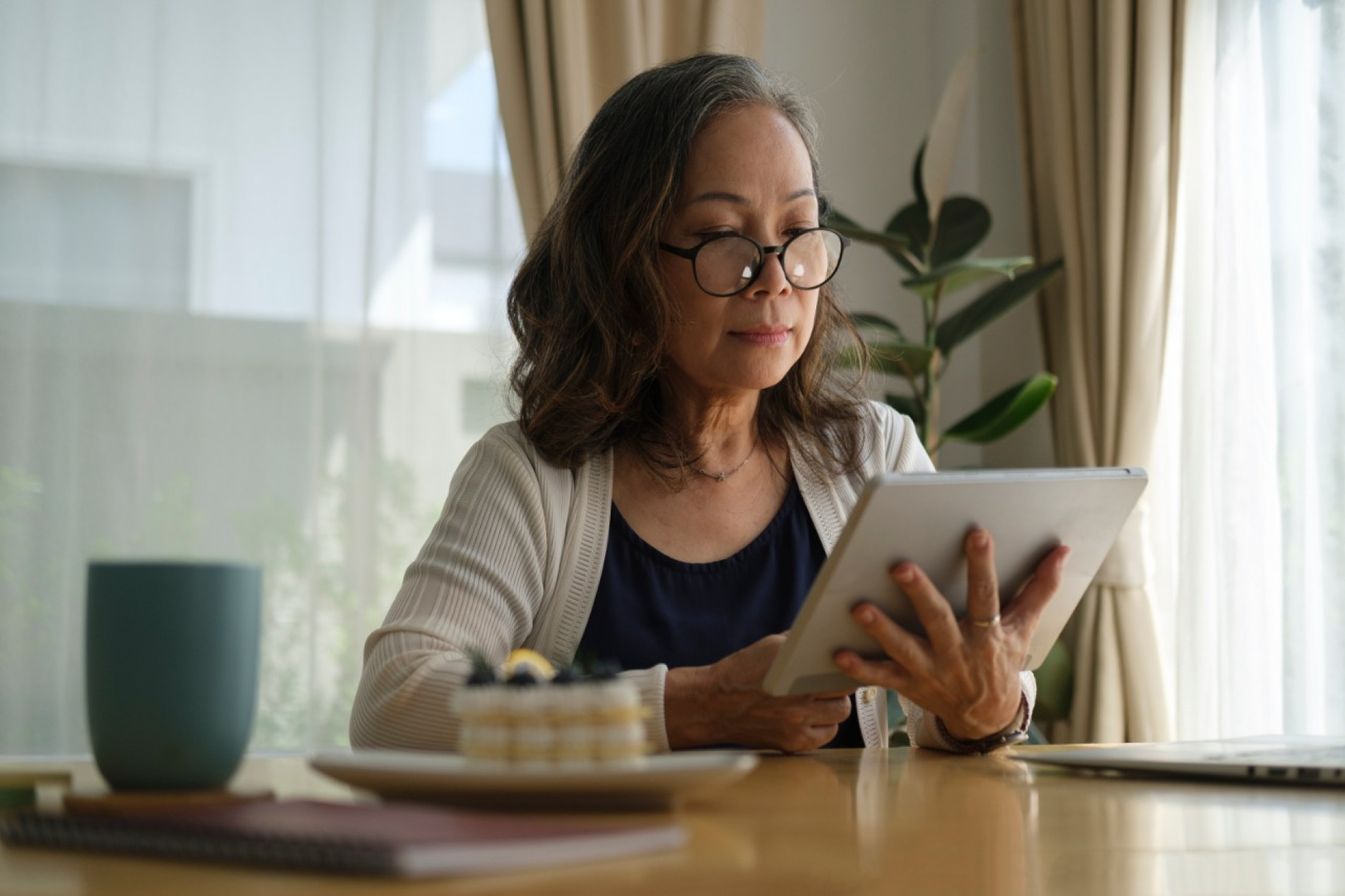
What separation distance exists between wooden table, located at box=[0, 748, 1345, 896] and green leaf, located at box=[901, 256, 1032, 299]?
74.6 inches

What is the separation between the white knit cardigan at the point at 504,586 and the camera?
46.9 inches

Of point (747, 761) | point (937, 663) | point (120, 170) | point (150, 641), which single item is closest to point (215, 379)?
point (120, 170)

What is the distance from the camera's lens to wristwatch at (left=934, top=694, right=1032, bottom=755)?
48.1 inches

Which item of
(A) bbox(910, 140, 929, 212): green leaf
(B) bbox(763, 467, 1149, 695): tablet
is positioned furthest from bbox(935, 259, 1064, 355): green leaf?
(B) bbox(763, 467, 1149, 695): tablet

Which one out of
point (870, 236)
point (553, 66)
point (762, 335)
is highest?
point (553, 66)

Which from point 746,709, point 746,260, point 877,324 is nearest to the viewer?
point 746,709

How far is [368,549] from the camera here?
2.90 metres

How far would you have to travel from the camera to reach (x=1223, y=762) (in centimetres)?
94

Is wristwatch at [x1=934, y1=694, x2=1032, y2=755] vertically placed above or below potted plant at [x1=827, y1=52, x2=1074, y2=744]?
below

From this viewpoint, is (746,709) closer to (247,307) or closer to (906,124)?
(247,307)

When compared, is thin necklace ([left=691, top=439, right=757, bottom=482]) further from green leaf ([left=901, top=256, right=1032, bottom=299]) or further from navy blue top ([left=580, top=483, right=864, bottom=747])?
green leaf ([left=901, top=256, right=1032, bottom=299])

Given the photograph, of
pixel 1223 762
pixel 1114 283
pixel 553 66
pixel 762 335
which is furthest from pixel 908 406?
pixel 1223 762

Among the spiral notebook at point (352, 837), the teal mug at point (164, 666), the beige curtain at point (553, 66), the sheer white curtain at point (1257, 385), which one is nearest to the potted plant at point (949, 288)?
the sheer white curtain at point (1257, 385)

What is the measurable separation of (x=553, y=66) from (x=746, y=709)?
220 centimetres
